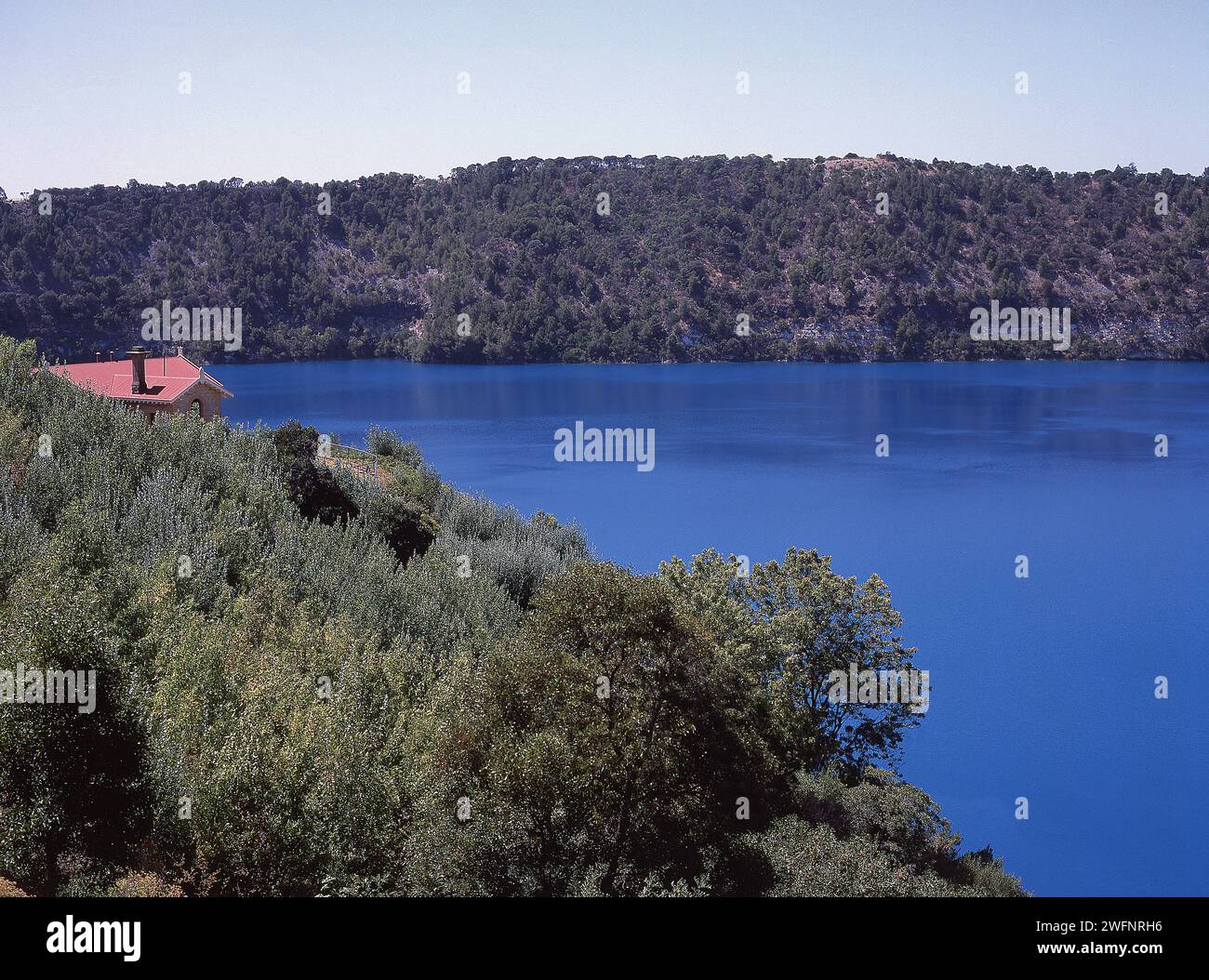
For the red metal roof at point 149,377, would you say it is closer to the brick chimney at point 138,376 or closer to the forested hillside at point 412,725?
the brick chimney at point 138,376

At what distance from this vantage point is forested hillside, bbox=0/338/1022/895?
9.93 metres

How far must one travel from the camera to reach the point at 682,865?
12891 mm

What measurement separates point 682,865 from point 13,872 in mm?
7092

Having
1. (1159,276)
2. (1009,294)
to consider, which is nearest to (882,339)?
(1009,294)

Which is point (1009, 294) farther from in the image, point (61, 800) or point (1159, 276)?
point (61, 800)

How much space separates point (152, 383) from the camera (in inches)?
1460
